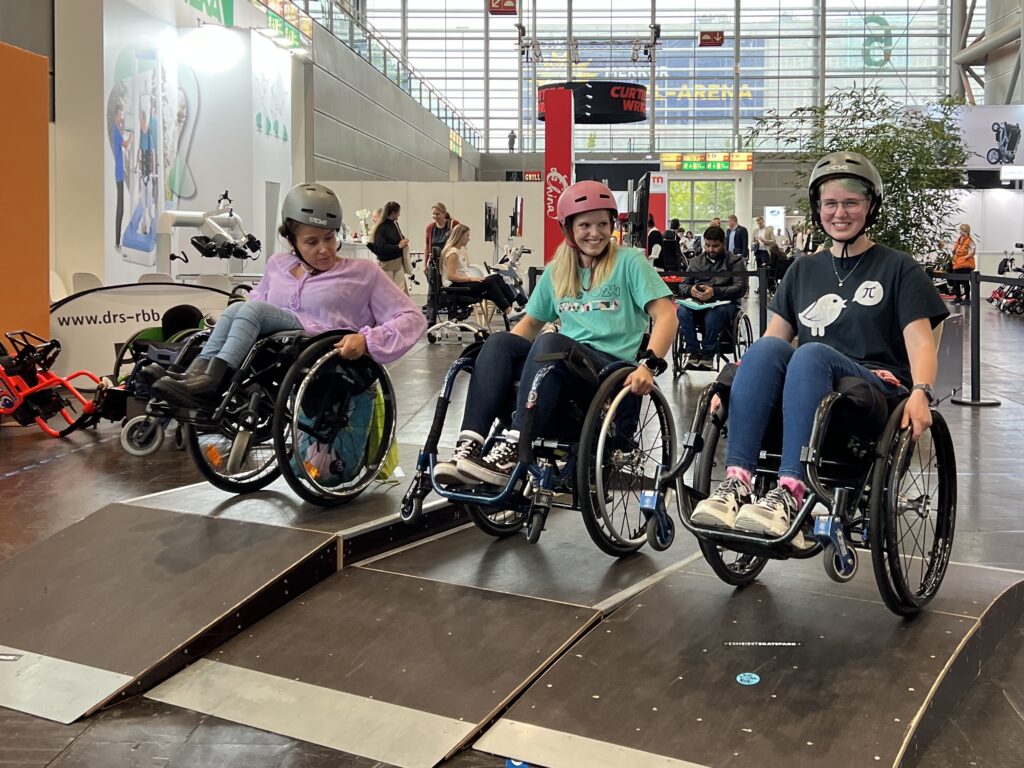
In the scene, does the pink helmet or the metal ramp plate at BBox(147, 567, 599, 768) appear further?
the pink helmet

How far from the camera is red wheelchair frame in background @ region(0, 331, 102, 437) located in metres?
5.66

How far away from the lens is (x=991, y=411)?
6.31m

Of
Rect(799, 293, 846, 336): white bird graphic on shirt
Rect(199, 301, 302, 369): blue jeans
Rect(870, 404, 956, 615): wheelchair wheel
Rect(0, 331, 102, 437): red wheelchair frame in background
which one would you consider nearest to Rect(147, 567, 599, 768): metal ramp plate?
Rect(870, 404, 956, 615): wheelchair wheel

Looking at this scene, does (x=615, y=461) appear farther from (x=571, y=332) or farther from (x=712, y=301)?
(x=712, y=301)

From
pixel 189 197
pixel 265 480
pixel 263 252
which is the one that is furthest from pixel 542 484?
pixel 263 252

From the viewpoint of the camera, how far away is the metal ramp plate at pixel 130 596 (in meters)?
2.47

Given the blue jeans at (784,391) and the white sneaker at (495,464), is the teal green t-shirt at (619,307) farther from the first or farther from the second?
the blue jeans at (784,391)

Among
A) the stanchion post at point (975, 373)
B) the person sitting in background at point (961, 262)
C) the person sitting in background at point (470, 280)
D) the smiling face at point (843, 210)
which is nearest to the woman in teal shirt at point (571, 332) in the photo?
the smiling face at point (843, 210)

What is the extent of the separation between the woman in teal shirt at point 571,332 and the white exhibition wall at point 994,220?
20.9 metres

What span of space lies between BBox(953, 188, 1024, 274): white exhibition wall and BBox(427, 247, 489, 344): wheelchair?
1444 cm

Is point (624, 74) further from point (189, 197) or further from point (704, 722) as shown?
point (704, 722)

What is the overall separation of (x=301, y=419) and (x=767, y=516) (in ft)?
5.34

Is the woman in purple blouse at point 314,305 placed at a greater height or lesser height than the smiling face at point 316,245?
lesser

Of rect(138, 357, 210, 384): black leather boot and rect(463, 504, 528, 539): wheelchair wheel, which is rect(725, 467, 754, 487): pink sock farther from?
rect(138, 357, 210, 384): black leather boot
